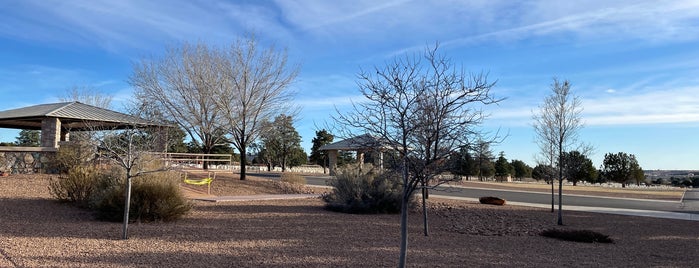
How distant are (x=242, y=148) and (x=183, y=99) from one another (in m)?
3.86

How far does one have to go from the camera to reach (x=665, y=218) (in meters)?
17.3

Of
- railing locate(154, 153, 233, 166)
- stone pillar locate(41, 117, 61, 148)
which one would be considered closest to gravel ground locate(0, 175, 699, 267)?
railing locate(154, 153, 233, 166)

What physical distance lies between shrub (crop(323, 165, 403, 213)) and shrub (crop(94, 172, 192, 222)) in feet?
15.2

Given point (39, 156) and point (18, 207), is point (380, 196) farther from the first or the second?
point (39, 156)

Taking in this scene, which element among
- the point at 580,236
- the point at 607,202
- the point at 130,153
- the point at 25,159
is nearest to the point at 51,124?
the point at 25,159

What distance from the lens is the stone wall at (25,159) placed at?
1977cm

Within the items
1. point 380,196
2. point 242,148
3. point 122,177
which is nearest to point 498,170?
point 242,148

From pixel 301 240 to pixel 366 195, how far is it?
551 centimetres

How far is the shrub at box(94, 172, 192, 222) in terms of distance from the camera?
437 inches

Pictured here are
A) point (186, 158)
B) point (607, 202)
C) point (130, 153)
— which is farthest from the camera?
point (186, 158)

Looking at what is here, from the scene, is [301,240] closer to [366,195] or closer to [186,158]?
[366,195]

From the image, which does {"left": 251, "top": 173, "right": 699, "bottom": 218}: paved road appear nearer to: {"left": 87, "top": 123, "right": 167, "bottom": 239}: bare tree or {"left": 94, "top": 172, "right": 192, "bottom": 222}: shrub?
{"left": 87, "top": 123, "right": 167, "bottom": 239}: bare tree

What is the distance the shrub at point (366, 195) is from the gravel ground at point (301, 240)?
72cm

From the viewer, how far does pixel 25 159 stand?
2012 centimetres
